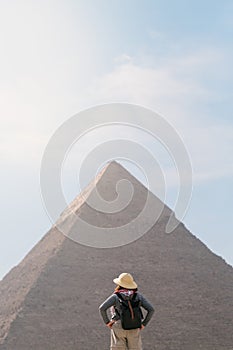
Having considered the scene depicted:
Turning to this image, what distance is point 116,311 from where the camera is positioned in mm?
7660

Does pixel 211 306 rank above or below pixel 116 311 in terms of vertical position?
above

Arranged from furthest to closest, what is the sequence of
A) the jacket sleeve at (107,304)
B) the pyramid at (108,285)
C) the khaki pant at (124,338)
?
the pyramid at (108,285)
the khaki pant at (124,338)
the jacket sleeve at (107,304)

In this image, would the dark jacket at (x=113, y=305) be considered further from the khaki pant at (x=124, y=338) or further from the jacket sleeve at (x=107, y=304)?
the khaki pant at (x=124, y=338)

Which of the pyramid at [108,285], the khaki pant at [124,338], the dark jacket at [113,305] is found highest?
the pyramid at [108,285]

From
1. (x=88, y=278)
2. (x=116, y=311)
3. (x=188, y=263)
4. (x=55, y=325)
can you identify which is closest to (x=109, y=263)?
(x=88, y=278)

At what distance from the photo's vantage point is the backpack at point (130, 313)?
7.56 metres

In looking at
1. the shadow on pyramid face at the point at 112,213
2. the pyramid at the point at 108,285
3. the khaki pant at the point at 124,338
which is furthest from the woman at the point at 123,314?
the shadow on pyramid face at the point at 112,213

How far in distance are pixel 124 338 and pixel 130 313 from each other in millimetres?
376

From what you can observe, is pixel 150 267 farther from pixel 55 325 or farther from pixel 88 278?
pixel 55 325

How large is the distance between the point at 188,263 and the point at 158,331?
8528mm

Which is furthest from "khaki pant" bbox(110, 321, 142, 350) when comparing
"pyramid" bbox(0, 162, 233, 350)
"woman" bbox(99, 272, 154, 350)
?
"pyramid" bbox(0, 162, 233, 350)

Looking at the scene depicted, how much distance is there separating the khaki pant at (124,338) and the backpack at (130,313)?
88 mm

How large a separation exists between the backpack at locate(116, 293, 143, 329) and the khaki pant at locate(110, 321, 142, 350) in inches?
3.5

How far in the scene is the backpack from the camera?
756 cm
